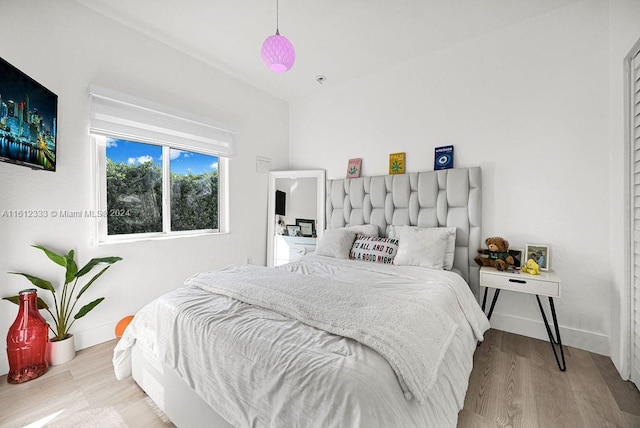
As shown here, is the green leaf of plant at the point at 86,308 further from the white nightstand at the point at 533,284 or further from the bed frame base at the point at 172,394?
the white nightstand at the point at 533,284

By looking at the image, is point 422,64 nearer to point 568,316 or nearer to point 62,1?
point 568,316

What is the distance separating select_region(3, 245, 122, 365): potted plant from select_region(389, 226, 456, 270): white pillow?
238 cm

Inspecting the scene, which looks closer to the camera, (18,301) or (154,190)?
Result: (18,301)

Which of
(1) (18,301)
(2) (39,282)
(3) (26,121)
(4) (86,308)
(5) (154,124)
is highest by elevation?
(5) (154,124)

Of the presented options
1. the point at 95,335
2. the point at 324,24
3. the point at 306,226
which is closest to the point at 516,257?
the point at 306,226

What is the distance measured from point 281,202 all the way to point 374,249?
1.56 m

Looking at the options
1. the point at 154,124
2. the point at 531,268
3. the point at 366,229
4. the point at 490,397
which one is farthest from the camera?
the point at 366,229

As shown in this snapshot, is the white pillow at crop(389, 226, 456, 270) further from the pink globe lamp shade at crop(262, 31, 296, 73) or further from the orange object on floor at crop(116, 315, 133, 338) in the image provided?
the orange object on floor at crop(116, 315, 133, 338)

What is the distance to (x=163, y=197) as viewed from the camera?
280 centimetres

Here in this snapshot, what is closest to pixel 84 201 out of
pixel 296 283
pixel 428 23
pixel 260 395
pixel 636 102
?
pixel 296 283

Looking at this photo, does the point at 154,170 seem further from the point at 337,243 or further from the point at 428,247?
the point at 428,247

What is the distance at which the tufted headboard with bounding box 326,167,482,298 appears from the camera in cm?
249

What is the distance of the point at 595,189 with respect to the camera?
2098 millimetres

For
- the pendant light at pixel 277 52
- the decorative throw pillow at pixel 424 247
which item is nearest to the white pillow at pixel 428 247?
the decorative throw pillow at pixel 424 247
